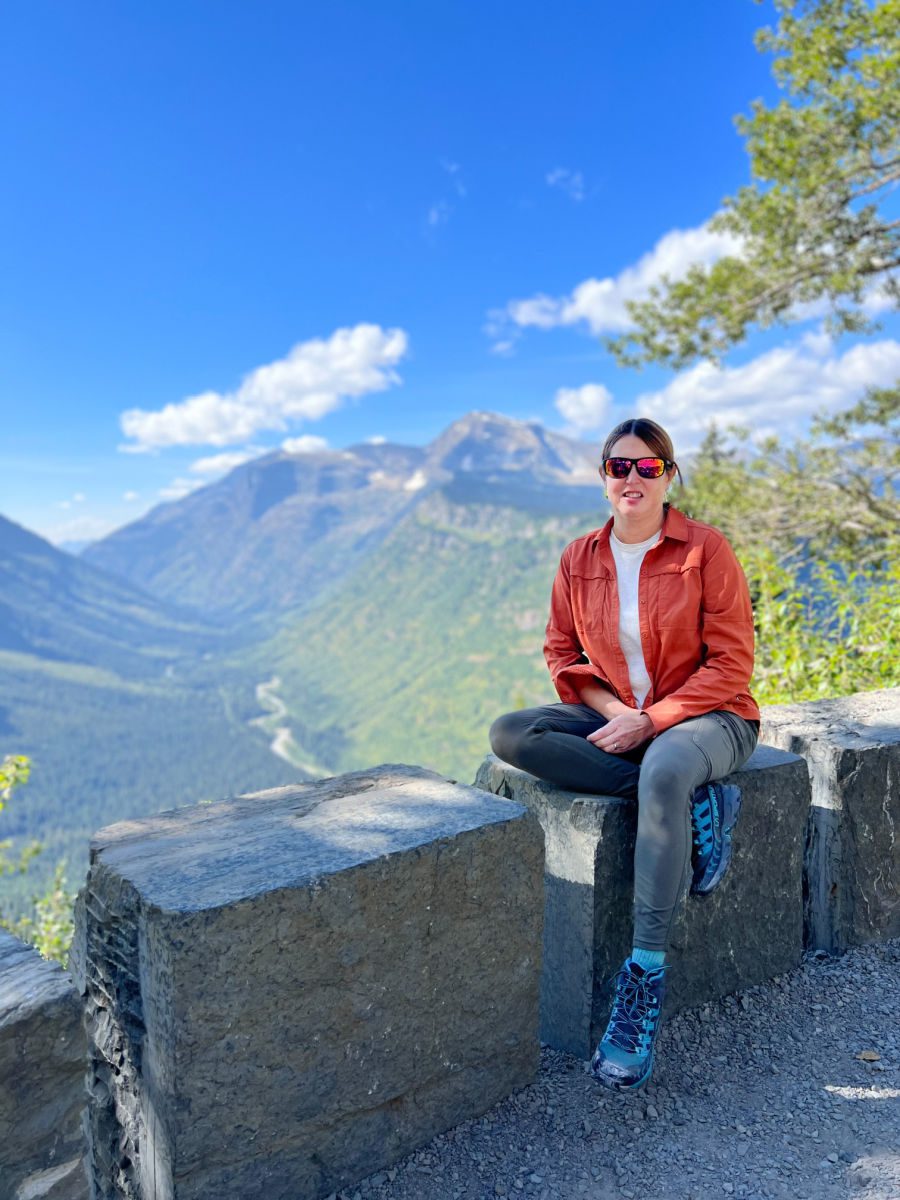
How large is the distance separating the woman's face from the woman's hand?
0.69 meters

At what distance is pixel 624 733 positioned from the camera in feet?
9.80

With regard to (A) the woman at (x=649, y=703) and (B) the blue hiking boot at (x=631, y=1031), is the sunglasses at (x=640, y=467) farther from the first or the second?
(B) the blue hiking boot at (x=631, y=1031)

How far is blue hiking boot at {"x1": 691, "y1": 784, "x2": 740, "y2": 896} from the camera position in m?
2.93

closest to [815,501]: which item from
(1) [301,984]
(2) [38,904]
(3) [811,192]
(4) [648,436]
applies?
(3) [811,192]

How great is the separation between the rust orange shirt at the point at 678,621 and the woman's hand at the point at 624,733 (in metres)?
0.04

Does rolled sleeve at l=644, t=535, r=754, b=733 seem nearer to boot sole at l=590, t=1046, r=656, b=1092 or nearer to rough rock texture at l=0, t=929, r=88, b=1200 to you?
boot sole at l=590, t=1046, r=656, b=1092

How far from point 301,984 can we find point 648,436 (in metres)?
2.07

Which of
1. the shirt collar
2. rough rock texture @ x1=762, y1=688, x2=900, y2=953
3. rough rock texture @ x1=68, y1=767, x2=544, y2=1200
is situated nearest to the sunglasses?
the shirt collar

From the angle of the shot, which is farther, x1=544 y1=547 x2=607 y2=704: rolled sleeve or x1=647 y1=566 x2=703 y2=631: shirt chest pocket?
x1=544 y1=547 x2=607 y2=704: rolled sleeve

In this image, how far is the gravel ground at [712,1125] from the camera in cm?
244

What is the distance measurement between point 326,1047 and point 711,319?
9.81 m

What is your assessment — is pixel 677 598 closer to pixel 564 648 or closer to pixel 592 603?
pixel 592 603

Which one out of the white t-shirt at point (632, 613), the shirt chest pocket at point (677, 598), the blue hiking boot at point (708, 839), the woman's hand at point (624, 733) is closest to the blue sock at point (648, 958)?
the blue hiking boot at point (708, 839)

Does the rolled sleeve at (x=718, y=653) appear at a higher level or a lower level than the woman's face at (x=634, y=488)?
lower
